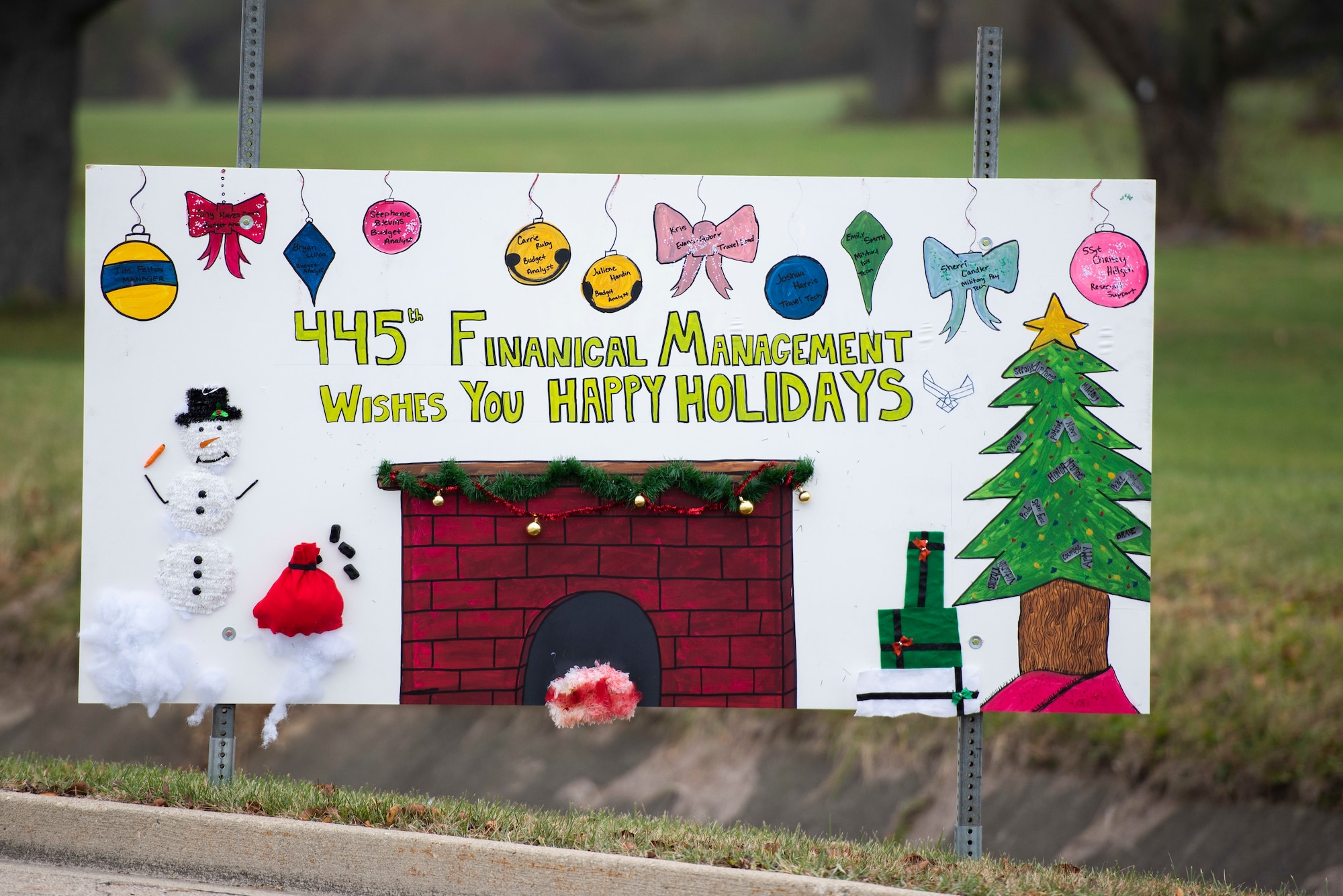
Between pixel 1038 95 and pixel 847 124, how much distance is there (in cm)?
478

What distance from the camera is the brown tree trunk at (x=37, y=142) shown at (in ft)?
36.7

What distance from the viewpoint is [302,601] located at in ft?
11.6

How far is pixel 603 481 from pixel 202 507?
1343 mm

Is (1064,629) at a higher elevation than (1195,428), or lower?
lower

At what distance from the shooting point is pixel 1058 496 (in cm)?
370

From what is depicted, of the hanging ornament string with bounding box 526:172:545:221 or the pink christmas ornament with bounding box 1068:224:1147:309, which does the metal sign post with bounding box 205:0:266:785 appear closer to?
the hanging ornament string with bounding box 526:172:545:221

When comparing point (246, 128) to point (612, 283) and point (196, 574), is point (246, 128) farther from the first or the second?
point (196, 574)

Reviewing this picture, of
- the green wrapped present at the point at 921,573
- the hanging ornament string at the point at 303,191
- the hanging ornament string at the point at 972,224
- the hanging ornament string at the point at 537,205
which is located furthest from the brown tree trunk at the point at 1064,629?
the hanging ornament string at the point at 303,191

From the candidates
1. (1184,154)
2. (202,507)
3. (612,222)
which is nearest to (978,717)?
(612,222)

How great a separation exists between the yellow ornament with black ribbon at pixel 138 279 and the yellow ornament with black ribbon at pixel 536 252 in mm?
1125

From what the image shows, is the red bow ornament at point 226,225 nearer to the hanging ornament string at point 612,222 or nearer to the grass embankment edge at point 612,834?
the hanging ornament string at point 612,222

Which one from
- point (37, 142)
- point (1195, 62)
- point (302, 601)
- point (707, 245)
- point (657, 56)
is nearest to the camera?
point (302, 601)

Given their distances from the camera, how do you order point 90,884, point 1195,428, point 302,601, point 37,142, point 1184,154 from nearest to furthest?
point 90,884
point 302,601
point 1195,428
point 37,142
point 1184,154

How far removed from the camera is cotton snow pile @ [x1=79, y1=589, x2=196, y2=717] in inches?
141
